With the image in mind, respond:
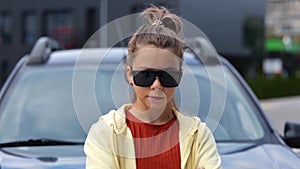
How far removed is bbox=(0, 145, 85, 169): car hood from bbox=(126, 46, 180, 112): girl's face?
703mm

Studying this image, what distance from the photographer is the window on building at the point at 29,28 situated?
46094 mm

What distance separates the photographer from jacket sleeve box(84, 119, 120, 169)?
7.37 ft

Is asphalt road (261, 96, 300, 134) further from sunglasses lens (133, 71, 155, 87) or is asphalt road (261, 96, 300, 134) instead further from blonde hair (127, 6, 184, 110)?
sunglasses lens (133, 71, 155, 87)

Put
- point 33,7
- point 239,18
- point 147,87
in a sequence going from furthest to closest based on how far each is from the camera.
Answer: point 239,18
point 33,7
point 147,87

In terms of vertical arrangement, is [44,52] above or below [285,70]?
above

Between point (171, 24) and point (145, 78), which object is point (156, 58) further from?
point (171, 24)

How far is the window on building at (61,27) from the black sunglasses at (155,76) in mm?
42303

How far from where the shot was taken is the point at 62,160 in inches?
118

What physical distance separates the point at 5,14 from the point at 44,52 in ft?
145

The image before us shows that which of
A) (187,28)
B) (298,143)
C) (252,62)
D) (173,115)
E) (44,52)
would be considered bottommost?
(252,62)

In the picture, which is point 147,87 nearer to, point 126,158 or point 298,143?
point 126,158

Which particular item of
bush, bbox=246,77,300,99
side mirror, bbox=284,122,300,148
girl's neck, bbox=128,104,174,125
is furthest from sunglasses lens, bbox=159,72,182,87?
bush, bbox=246,77,300,99

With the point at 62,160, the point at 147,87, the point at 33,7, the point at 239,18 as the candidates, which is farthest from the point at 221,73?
Answer: the point at 239,18

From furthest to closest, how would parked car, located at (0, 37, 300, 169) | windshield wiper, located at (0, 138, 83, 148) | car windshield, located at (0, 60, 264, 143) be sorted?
car windshield, located at (0, 60, 264, 143), windshield wiper, located at (0, 138, 83, 148), parked car, located at (0, 37, 300, 169)
